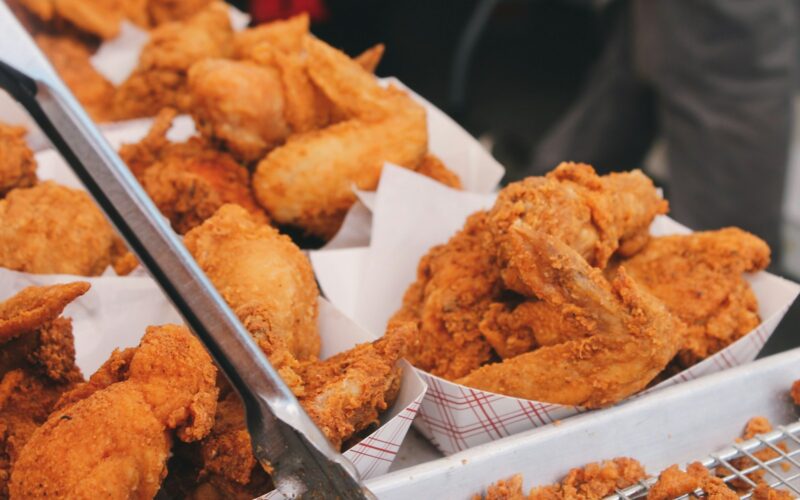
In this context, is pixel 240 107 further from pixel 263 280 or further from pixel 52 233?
pixel 263 280

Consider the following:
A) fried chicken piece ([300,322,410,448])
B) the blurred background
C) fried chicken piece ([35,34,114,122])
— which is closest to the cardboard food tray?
fried chicken piece ([300,322,410,448])

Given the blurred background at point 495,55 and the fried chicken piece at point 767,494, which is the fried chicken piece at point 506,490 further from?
the blurred background at point 495,55

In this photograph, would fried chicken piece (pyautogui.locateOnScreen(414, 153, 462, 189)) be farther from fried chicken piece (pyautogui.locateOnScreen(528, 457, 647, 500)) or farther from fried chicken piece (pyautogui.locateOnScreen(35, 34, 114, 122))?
fried chicken piece (pyautogui.locateOnScreen(35, 34, 114, 122))

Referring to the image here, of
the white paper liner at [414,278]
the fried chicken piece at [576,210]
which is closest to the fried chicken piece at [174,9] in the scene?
the white paper liner at [414,278]

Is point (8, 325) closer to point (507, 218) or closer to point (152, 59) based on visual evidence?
point (507, 218)

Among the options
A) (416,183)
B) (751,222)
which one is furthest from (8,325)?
(751,222)

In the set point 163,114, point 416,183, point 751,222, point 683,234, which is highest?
point 683,234
